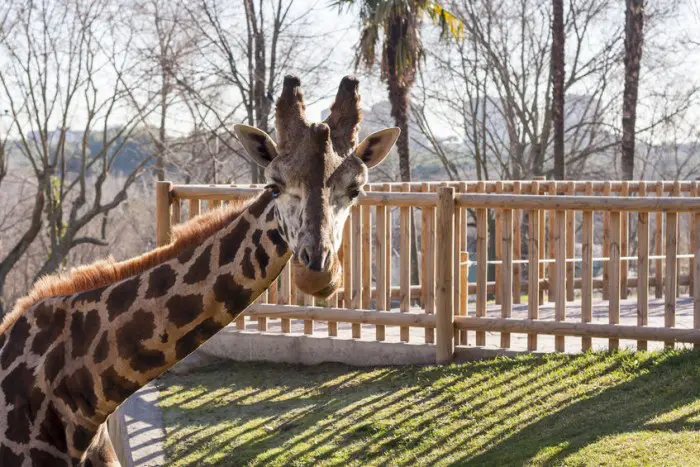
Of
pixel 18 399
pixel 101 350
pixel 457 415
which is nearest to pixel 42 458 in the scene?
pixel 18 399

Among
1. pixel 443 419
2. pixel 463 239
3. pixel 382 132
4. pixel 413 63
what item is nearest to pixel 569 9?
pixel 413 63

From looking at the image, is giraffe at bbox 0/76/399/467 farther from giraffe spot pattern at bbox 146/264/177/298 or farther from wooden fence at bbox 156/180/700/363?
wooden fence at bbox 156/180/700/363

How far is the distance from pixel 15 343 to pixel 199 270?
1025 mm

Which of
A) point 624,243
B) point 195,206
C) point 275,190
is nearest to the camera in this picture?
point 275,190

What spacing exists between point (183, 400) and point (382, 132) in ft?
16.4

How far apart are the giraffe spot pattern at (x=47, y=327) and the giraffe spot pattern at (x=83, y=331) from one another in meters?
0.08

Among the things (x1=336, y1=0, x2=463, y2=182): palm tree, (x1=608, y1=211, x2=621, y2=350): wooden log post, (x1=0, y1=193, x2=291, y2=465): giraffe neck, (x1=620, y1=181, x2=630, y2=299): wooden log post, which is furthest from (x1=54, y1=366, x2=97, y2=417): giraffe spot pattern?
(x1=336, y1=0, x2=463, y2=182): palm tree

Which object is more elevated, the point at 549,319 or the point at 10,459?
the point at 10,459

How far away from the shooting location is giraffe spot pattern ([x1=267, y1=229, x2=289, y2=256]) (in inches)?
146

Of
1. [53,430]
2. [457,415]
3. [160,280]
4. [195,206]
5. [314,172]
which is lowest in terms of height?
[457,415]

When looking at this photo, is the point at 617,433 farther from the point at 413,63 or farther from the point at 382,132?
the point at 413,63

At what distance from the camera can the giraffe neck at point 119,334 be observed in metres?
3.82

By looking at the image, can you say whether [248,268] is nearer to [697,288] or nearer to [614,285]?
[614,285]

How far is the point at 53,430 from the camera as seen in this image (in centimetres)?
402
